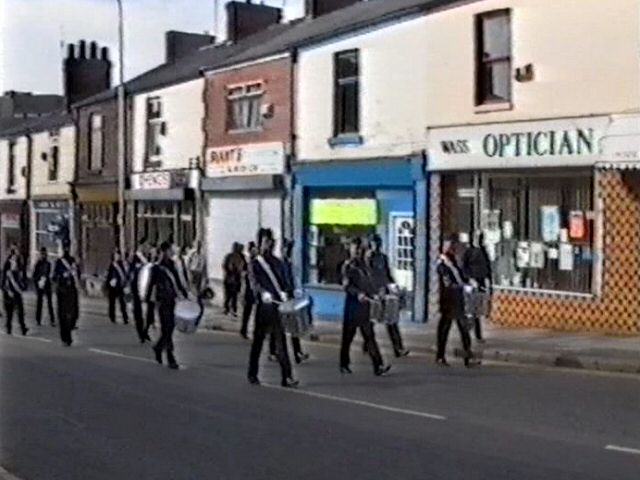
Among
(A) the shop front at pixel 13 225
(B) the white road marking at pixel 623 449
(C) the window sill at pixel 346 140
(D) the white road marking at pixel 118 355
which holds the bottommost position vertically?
(D) the white road marking at pixel 118 355

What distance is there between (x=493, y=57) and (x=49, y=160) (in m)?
28.6

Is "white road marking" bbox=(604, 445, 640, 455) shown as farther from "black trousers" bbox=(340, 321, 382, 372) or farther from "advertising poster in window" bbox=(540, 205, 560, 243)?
"advertising poster in window" bbox=(540, 205, 560, 243)

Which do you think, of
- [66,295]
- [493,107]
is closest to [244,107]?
[493,107]

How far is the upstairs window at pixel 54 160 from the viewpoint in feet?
154

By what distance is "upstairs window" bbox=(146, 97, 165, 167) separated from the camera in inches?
1479

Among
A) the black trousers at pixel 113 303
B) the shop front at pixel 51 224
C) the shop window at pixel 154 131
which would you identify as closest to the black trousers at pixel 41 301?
the black trousers at pixel 113 303

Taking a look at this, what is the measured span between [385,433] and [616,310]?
10148mm

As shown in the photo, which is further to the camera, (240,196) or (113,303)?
(240,196)

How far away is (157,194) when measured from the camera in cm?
3678

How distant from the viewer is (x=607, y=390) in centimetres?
1396

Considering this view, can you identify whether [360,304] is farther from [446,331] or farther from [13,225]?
[13,225]

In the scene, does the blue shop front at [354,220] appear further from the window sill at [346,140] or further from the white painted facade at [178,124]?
the white painted facade at [178,124]

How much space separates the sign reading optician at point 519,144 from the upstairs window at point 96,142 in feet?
68.8

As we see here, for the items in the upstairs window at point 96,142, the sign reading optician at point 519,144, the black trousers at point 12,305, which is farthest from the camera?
the upstairs window at point 96,142
